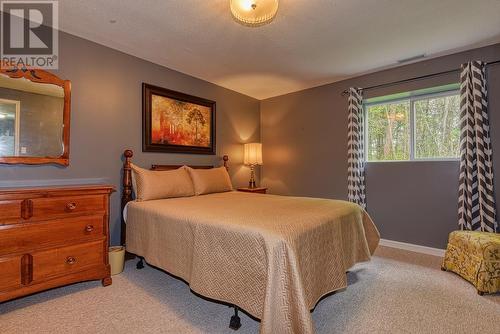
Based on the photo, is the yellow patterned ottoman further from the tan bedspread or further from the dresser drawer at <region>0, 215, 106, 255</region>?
the dresser drawer at <region>0, 215, 106, 255</region>

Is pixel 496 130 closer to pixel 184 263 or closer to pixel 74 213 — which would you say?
pixel 184 263

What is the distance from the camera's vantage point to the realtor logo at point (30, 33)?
2154mm

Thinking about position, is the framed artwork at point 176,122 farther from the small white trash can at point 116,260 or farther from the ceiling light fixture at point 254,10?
the ceiling light fixture at point 254,10

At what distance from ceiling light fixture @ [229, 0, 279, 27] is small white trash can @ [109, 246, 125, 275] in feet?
8.10

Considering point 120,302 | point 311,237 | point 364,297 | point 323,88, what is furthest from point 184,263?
point 323,88

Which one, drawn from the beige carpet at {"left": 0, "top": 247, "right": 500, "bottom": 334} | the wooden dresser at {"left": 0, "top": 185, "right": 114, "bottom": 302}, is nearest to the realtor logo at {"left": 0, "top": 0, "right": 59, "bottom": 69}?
the wooden dresser at {"left": 0, "top": 185, "right": 114, "bottom": 302}

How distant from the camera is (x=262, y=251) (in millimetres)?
1396

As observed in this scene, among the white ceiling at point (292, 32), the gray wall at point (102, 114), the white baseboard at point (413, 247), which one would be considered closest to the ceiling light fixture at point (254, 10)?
the white ceiling at point (292, 32)

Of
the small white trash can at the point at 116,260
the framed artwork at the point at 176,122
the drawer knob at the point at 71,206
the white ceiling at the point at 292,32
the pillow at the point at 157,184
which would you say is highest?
the white ceiling at the point at 292,32

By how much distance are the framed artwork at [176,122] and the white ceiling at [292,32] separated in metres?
0.45

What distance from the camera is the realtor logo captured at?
215 centimetres

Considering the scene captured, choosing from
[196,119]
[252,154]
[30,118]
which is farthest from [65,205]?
[252,154]

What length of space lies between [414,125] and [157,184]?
3468 millimetres

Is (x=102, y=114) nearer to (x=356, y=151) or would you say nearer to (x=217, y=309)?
(x=217, y=309)
